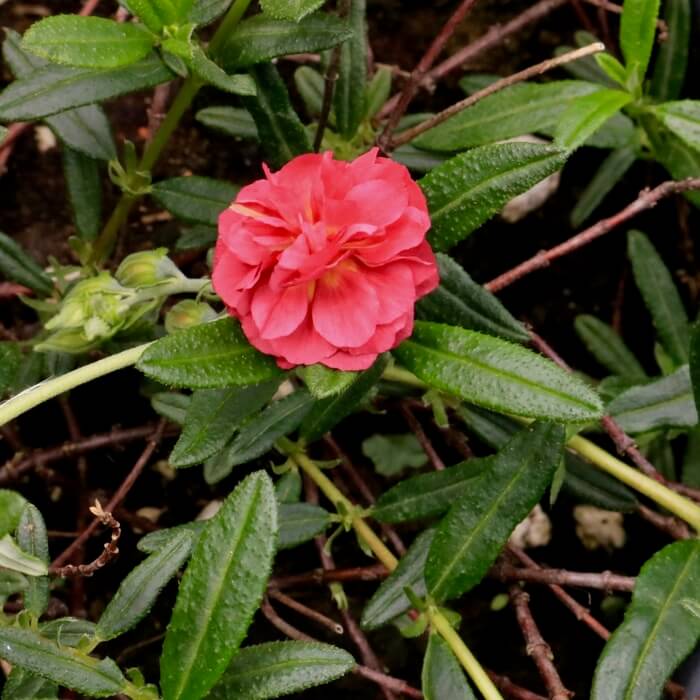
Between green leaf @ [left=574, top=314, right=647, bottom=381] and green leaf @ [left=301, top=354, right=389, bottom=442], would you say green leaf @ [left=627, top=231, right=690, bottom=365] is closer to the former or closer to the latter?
green leaf @ [left=574, top=314, right=647, bottom=381]

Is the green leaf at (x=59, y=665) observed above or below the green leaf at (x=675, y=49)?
below

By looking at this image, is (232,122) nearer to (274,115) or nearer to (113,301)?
(274,115)

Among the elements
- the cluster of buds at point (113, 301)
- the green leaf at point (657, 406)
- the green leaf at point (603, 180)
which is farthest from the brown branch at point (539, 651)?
the green leaf at point (603, 180)

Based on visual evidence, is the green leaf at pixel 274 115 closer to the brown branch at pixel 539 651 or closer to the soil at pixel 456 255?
the soil at pixel 456 255

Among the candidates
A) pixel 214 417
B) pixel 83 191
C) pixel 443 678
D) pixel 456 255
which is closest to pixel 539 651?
pixel 443 678

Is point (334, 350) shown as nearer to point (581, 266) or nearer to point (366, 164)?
point (366, 164)

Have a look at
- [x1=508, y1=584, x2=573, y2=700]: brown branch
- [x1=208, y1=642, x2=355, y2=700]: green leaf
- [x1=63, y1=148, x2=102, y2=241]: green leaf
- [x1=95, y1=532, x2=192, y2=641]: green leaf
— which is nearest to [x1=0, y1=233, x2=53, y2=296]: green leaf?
[x1=63, y1=148, x2=102, y2=241]: green leaf
